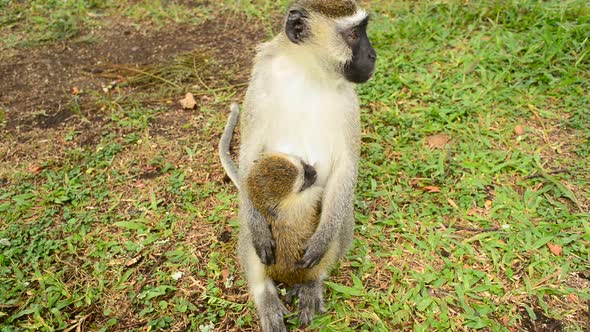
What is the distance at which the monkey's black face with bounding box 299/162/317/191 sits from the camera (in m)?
2.61

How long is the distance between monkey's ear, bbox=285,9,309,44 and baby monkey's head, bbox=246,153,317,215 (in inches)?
25.6

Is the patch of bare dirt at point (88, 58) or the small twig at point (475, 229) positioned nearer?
the small twig at point (475, 229)

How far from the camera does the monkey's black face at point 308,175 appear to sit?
261 cm

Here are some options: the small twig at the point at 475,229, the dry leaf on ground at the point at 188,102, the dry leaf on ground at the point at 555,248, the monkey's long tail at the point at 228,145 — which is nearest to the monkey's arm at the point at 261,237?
the monkey's long tail at the point at 228,145

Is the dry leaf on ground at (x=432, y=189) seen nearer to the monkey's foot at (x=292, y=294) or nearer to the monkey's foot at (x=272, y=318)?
the monkey's foot at (x=292, y=294)

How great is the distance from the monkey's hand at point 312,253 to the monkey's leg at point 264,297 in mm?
262

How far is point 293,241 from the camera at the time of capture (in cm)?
263

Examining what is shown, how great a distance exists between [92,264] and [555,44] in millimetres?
4270

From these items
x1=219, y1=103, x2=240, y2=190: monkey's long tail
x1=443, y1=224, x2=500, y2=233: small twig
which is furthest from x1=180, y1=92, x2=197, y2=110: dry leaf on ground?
x1=443, y1=224, x2=500, y2=233: small twig

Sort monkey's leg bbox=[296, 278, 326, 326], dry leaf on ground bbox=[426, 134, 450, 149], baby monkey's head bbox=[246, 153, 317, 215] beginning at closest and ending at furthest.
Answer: baby monkey's head bbox=[246, 153, 317, 215], monkey's leg bbox=[296, 278, 326, 326], dry leaf on ground bbox=[426, 134, 450, 149]

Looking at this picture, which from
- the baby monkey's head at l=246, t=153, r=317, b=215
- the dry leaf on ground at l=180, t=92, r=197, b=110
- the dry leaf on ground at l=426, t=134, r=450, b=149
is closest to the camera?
the baby monkey's head at l=246, t=153, r=317, b=215

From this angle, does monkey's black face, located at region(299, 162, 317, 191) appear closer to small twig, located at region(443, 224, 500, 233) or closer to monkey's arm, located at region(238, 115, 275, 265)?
monkey's arm, located at region(238, 115, 275, 265)

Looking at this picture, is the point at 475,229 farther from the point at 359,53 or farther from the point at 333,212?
the point at 359,53

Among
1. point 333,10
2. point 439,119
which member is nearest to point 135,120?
point 333,10
